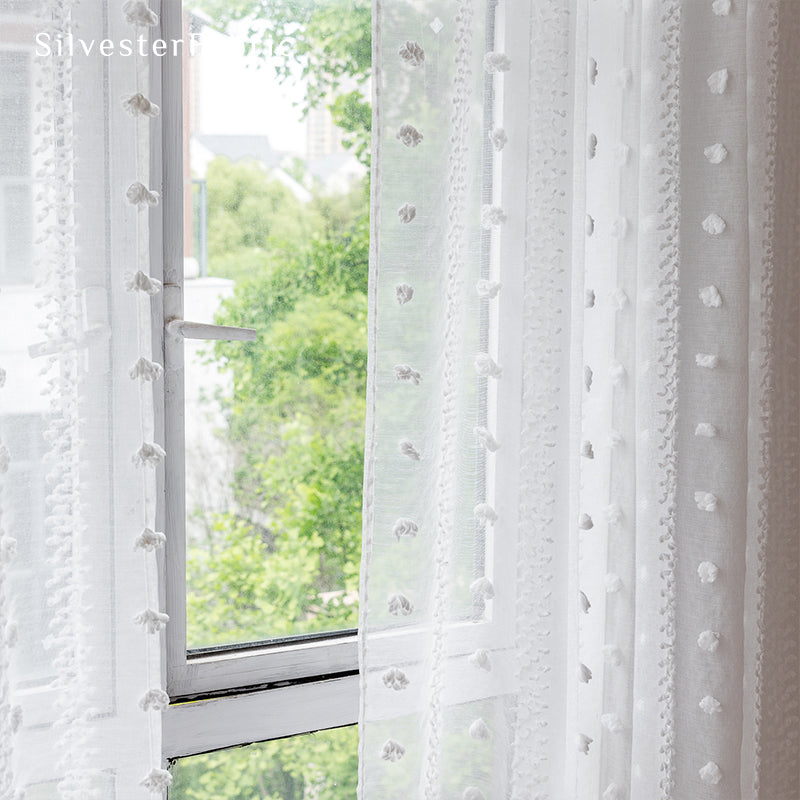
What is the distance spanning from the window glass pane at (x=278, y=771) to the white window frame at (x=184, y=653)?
6 cm

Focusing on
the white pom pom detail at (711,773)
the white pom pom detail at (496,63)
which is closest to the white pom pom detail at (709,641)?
the white pom pom detail at (711,773)

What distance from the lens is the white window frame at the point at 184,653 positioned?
3.31 feet

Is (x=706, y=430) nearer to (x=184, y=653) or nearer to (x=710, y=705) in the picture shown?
(x=710, y=705)

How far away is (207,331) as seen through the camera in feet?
3.41

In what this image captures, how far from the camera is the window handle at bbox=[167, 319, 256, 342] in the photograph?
1015 mm

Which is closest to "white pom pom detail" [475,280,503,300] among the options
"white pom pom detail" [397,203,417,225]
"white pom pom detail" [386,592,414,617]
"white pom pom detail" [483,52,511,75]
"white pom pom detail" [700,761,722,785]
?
"white pom pom detail" [397,203,417,225]

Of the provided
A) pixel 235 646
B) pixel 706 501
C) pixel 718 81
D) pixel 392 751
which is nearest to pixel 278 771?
pixel 235 646

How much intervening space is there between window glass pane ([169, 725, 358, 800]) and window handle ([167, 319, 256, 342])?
1.82 feet

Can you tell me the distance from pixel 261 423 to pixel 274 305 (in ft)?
0.52

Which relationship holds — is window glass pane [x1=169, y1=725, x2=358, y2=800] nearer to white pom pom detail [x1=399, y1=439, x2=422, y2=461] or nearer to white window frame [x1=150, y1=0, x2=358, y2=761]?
white window frame [x1=150, y1=0, x2=358, y2=761]

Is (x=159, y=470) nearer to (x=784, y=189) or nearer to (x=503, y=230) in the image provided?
(x=503, y=230)

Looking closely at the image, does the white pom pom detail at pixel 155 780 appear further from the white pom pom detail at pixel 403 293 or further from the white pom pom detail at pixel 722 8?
the white pom pom detail at pixel 722 8

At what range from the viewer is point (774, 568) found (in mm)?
1030

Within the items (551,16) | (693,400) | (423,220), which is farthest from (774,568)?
(551,16)
